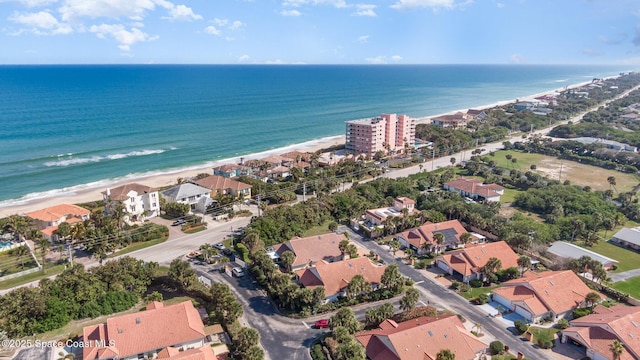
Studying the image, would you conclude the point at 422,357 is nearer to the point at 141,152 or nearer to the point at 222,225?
the point at 222,225

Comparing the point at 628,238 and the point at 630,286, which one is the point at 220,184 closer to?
the point at 630,286

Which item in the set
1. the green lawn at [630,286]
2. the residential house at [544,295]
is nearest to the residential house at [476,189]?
the green lawn at [630,286]

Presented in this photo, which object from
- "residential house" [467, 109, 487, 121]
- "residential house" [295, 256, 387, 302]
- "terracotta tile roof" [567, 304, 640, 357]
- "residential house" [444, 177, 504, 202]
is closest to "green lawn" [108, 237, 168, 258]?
"residential house" [295, 256, 387, 302]

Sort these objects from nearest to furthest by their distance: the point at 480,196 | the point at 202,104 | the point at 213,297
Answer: the point at 213,297
the point at 480,196
the point at 202,104

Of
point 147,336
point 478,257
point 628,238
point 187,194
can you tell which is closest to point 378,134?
point 187,194

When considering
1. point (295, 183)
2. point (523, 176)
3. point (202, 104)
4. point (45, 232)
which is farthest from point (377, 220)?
point (202, 104)
